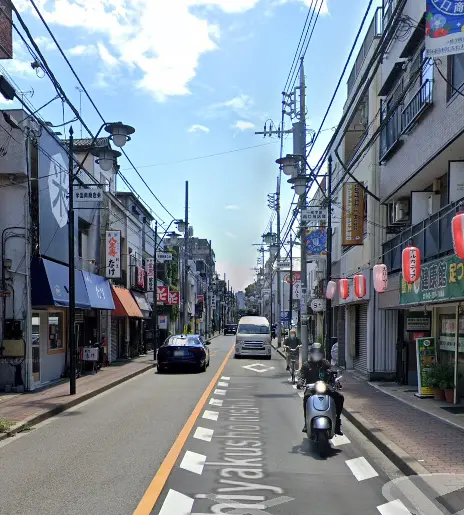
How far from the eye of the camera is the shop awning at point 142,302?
2998cm

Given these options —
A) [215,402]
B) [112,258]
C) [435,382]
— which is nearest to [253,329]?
[112,258]

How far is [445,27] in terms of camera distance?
29.5ft

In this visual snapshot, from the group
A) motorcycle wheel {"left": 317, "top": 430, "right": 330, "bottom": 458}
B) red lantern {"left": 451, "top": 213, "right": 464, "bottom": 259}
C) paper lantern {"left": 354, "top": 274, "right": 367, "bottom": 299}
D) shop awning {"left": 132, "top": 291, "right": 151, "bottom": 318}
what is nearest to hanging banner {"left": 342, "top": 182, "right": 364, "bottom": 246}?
paper lantern {"left": 354, "top": 274, "right": 367, "bottom": 299}

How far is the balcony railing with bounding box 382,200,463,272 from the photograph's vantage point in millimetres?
12117

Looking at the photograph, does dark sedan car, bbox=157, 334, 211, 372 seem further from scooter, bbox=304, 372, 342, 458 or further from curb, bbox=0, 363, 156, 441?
scooter, bbox=304, 372, 342, 458

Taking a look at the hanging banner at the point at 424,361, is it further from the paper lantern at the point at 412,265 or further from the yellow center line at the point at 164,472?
the yellow center line at the point at 164,472

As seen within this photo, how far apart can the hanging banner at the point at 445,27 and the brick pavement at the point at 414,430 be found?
599 cm

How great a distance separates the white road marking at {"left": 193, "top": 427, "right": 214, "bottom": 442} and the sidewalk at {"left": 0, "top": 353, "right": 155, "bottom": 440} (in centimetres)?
313

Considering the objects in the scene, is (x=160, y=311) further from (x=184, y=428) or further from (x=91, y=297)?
(x=184, y=428)

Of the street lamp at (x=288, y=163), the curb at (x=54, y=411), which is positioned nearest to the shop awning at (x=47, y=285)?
the curb at (x=54, y=411)

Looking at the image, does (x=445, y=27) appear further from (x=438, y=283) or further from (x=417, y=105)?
(x=417, y=105)

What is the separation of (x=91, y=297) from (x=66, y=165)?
15.1 ft

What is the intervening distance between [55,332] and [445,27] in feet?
45.7

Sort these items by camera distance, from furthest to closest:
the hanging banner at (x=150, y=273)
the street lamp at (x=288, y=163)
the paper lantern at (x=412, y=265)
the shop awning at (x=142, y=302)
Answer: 1. the hanging banner at (x=150, y=273)
2. the shop awning at (x=142, y=302)
3. the street lamp at (x=288, y=163)
4. the paper lantern at (x=412, y=265)
